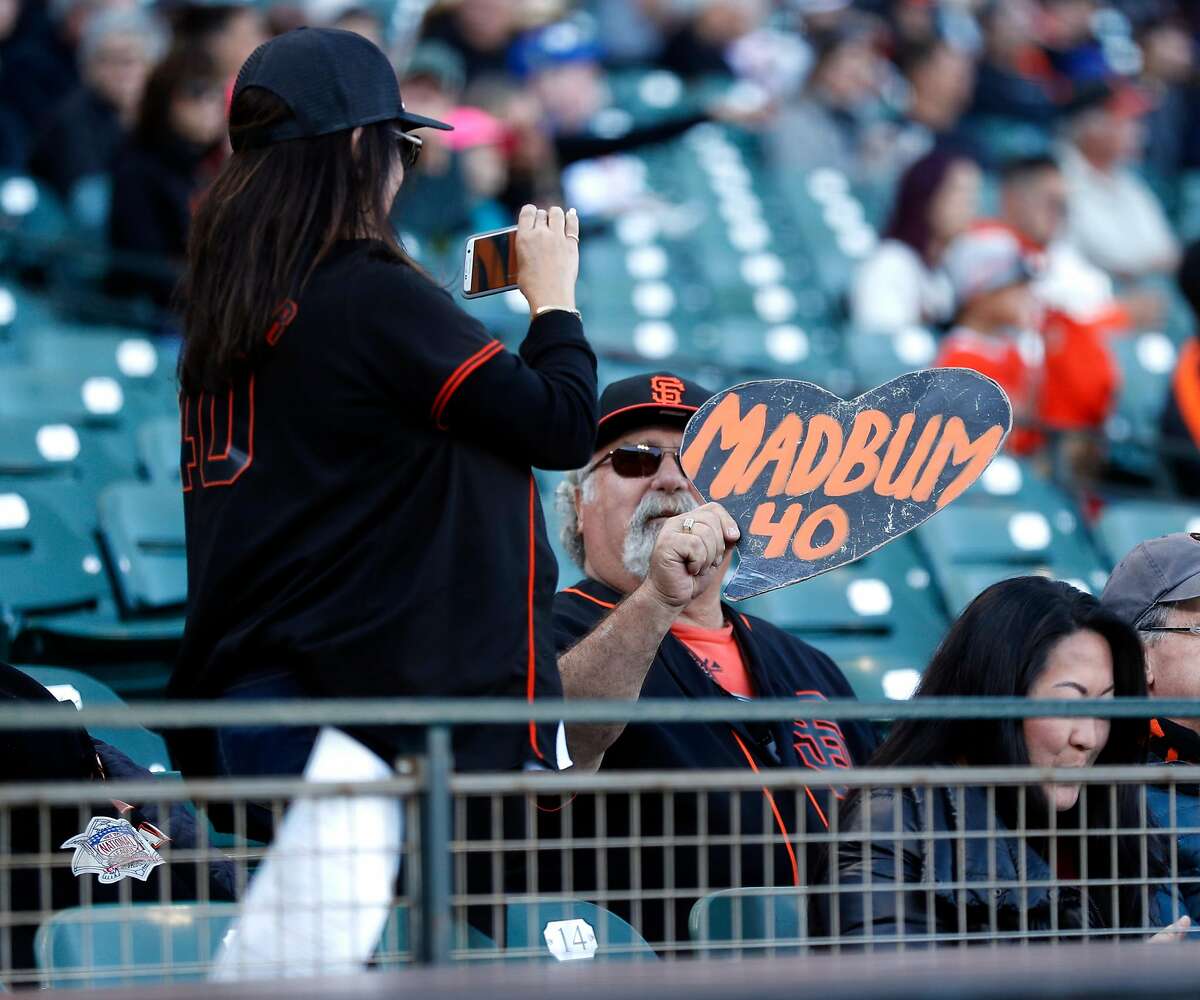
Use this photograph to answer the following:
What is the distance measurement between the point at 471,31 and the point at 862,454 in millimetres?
6989

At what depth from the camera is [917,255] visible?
315 inches

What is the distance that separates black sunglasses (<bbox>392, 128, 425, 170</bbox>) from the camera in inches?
96.3

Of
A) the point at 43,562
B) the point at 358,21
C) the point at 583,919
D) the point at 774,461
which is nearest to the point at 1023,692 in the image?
the point at 774,461

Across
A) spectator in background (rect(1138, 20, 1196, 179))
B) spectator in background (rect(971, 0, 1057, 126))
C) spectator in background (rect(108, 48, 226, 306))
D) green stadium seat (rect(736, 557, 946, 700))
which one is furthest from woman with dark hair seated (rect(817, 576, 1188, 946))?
spectator in background (rect(971, 0, 1057, 126))

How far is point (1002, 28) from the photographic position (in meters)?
12.6

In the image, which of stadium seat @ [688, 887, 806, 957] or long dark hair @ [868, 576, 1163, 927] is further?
long dark hair @ [868, 576, 1163, 927]

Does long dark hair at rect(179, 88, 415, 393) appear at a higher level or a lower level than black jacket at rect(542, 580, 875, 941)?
higher

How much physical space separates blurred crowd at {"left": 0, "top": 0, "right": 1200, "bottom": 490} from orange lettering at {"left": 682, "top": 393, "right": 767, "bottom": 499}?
361 cm

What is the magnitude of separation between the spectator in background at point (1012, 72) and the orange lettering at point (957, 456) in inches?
380

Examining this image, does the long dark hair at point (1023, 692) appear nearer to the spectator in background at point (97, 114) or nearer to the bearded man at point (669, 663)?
the bearded man at point (669, 663)

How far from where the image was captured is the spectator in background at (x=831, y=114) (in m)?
10.1

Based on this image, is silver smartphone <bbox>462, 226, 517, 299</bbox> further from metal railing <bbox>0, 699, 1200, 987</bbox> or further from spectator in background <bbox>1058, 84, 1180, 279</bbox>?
spectator in background <bbox>1058, 84, 1180, 279</bbox>

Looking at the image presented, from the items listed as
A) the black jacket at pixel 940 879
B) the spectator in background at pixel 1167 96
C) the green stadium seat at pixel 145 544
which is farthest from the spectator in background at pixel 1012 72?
the black jacket at pixel 940 879

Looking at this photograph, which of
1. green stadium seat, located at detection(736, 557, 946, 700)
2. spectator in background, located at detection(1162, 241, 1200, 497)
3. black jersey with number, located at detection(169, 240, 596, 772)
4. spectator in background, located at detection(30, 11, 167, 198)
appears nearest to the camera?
black jersey with number, located at detection(169, 240, 596, 772)
